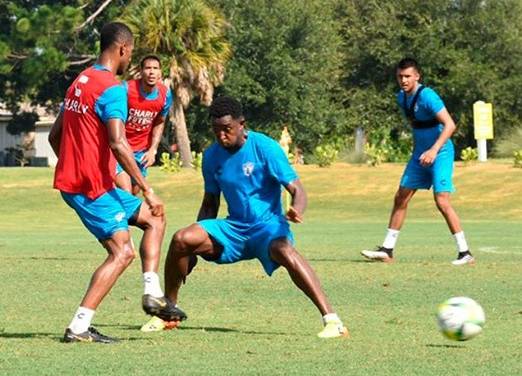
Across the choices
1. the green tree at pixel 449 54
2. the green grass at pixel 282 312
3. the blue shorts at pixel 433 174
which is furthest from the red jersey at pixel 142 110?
the green tree at pixel 449 54

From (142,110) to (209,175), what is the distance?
448 cm

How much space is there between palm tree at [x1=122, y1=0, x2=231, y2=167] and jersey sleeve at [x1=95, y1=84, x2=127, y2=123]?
36498 mm

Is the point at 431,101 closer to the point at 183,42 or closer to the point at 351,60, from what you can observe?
the point at 183,42

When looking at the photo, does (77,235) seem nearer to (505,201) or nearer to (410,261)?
(410,261)

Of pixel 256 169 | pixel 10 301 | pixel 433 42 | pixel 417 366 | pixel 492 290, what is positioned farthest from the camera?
pixel 433 42

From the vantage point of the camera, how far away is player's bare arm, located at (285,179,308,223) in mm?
9797

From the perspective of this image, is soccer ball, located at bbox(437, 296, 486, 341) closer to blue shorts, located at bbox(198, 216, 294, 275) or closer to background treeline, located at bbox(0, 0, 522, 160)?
blue shorts, located at bbox(198, 216, 294, 275)

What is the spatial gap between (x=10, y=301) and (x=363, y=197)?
2422 centimetres

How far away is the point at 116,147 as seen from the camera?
9.70 meters

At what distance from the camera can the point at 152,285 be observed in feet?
34.3

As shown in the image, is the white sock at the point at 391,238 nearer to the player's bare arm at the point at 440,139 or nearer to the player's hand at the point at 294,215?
the player's bare arm at the point at 440,139

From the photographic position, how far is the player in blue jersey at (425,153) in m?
16.3

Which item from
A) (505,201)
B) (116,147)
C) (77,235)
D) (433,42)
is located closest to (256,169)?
(116,147)

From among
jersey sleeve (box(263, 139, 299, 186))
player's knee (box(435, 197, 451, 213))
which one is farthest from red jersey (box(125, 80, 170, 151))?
jersey sleeve (box(263, 139, 299, 186))
